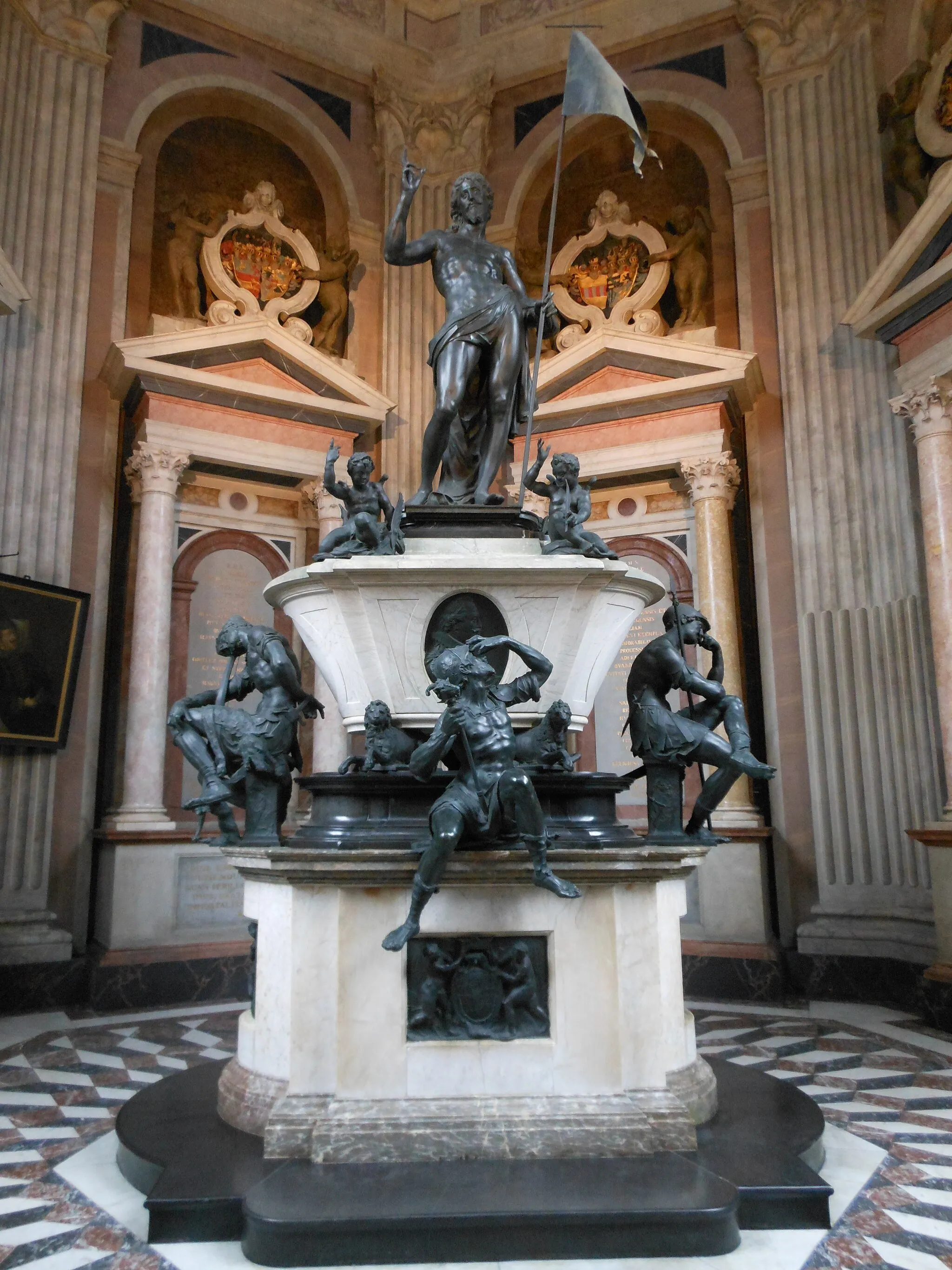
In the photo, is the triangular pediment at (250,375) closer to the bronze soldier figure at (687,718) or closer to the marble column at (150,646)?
the marble column at (150,646)

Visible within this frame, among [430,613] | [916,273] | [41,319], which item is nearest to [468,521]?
[430,613]

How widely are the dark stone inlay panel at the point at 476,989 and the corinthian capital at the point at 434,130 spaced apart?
10.1 meters

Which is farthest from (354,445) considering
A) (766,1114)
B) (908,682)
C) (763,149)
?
(766,1114)

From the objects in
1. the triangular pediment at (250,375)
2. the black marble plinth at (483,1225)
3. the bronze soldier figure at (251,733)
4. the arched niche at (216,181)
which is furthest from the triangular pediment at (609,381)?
the black marble plinth at (483,1225)

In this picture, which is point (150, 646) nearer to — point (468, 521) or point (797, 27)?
point (468, 521)

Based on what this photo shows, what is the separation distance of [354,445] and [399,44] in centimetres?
518

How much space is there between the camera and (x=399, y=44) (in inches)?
480

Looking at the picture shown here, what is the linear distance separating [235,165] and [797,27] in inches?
246

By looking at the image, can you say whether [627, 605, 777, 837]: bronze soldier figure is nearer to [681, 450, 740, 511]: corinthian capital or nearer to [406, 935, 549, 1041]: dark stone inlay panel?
[406, 935, 549, 1041]: dark stone inlay panel

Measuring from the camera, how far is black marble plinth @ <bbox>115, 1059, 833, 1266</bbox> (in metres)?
3.24

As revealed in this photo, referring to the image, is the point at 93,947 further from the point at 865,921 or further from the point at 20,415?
the point at 865,921

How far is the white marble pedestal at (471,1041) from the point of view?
3822 mm

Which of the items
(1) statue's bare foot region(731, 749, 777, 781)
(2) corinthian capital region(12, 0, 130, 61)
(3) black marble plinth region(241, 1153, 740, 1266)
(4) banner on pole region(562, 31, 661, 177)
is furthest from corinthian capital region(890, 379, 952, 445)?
(2) corinthian capital region(12, 0, 130, 61)

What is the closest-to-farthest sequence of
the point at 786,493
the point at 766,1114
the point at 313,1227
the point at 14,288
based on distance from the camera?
1. the point at 313,1227
2. the point at 766,1114
3. the point at 14,288
4. the point at 786,493
